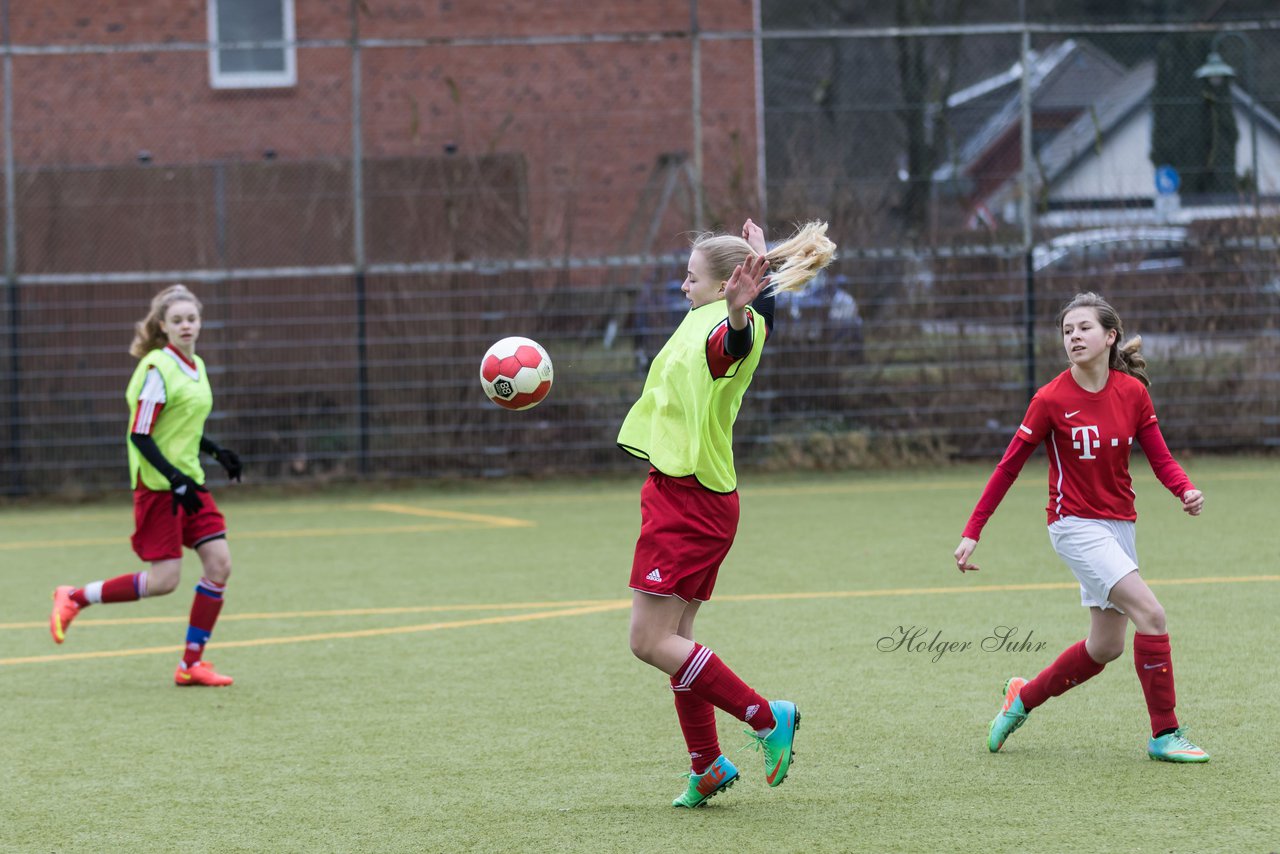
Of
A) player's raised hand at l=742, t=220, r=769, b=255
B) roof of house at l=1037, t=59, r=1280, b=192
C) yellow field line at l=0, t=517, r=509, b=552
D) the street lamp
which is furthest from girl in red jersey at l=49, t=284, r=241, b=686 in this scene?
the street lamp

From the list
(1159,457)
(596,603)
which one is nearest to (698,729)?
(1159,457)

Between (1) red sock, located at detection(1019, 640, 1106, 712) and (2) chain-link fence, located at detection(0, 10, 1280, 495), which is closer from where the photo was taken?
(1) red sock, located at detection(1019, 640, 1106, 712)

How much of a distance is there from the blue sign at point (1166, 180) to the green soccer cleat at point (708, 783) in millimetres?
11213

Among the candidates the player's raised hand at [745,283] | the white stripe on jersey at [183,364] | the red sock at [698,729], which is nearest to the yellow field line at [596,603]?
the white stripe on jersey at [183,364]

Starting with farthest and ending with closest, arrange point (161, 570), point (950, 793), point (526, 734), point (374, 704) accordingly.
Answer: point (161, 570) → point (374, 704) → point (526, 734) → point (950, 793)

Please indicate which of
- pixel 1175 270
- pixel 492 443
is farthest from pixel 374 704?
pixel 1175 270

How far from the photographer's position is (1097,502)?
5293 millimetres

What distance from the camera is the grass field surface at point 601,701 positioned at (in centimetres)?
464

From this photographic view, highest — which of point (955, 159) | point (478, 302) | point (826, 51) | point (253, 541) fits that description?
point (826, 51)

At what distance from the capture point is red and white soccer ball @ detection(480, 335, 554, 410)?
17.4 feet

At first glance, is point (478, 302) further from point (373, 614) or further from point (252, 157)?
point (373, 614)

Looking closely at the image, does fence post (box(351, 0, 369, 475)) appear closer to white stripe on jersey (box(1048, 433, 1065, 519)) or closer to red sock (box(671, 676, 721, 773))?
white stripe on jersey (box(1048, 433, 1065, 519))

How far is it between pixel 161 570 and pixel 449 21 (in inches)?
520

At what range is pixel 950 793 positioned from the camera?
4.85 m
